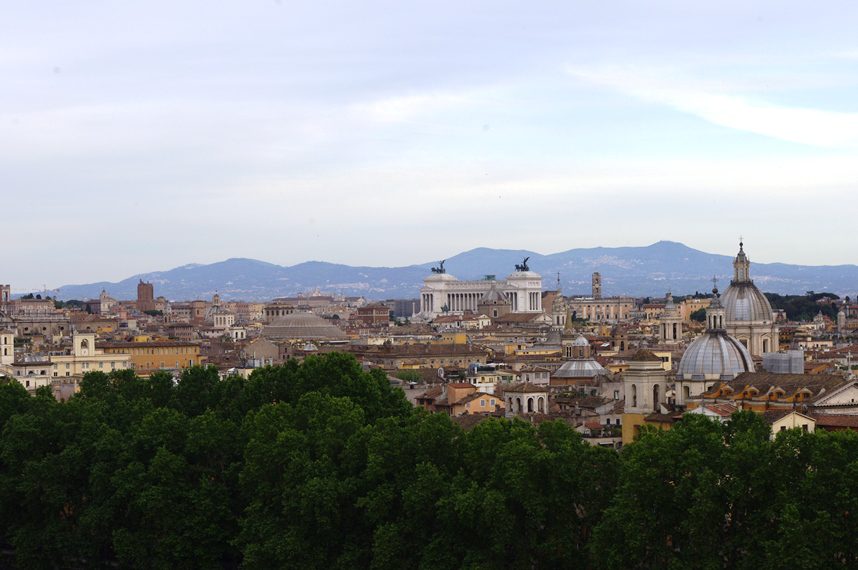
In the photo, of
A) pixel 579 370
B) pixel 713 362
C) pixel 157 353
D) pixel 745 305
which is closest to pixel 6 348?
pixel 157 353

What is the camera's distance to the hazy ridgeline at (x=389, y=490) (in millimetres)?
34625

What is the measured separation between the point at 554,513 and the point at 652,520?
3.57 metres

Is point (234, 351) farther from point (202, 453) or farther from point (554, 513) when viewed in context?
point (554, 513)

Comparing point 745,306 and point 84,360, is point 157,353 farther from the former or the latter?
point 745,306

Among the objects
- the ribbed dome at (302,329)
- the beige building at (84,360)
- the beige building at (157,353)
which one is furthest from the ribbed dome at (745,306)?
the ribbed dome at (302,329)

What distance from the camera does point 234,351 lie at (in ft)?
428

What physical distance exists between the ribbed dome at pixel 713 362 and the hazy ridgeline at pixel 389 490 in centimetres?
1162

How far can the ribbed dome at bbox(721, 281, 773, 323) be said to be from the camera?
3974 inches

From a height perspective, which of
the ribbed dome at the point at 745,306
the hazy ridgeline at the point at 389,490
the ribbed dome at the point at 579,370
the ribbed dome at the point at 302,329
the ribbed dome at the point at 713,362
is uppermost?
the ribbed dome at the point at 745,306

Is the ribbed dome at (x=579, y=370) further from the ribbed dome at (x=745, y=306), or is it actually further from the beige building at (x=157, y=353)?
the beige building at (x=157, y=353)

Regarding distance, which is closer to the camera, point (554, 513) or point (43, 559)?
point (554, 513)

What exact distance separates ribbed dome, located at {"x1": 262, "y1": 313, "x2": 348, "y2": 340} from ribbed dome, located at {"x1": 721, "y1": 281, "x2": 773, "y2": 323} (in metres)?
61.1

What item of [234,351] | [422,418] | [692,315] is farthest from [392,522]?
[692,315]

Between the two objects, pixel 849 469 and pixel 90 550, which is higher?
pixel 849 469
